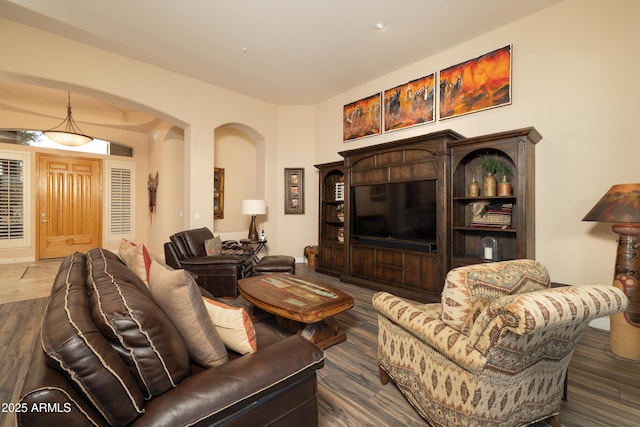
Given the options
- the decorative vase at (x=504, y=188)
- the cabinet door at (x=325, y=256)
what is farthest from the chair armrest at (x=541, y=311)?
the cabinet door at (x=325, y=256)

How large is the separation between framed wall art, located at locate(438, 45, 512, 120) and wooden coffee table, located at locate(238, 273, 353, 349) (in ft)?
10.2

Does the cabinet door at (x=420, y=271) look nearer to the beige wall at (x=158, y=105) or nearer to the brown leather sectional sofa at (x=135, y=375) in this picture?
the brown leather sectional sofa at (x=135, y=375)

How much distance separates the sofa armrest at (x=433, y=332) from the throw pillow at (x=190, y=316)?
39.3 inches

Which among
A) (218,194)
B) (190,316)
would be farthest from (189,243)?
(190,316)

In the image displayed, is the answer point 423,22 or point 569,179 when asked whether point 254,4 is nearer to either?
point 423,22

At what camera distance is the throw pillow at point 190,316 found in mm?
1149

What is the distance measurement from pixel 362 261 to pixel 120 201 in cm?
672

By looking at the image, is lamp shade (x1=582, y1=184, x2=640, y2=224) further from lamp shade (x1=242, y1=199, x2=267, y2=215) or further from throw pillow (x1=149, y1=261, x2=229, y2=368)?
lamp shade (x1=242, y1=199, x2=267, y2=215)

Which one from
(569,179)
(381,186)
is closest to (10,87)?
(381,186)

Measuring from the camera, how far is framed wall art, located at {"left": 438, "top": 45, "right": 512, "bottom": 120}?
3484 mm

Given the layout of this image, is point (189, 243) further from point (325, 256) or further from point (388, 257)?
point (388, 257)

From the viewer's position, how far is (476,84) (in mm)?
3715

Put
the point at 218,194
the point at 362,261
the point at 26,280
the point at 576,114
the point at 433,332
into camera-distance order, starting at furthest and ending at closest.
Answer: the point at 218,194 < the point at 26,280 < the point at 362,261 < the point at 576,114 < the point at 433,332

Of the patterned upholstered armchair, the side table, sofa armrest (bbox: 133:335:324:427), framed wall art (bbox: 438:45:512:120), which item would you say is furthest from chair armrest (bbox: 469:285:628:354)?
the side table
